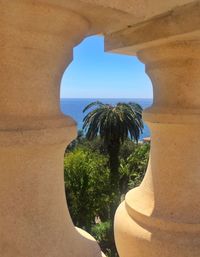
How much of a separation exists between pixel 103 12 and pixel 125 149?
1033 inches

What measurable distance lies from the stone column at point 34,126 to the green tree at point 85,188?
614 inches

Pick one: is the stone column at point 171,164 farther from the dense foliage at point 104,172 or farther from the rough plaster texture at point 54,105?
the dense foliage at point 104,172

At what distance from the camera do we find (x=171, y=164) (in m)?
1.99

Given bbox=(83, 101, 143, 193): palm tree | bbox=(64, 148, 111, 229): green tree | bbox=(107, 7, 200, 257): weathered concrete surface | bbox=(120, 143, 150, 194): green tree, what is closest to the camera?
bbox=(107, 7, 200, 257): weathered concrete surface

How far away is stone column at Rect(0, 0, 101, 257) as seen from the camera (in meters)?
1.18

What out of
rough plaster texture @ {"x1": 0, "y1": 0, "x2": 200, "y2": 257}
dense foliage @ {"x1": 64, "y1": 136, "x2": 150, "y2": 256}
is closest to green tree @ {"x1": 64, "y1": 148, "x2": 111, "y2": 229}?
dense foliage @ {"x1": 64, "y1": 136, "x2": 150, "y2": 256}

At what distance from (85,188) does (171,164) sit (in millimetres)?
15576

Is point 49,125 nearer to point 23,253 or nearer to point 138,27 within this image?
point 23,253

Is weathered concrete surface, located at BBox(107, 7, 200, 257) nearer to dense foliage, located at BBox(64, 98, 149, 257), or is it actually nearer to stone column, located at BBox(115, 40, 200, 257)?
stone column, located at BBox(115, 40, 200, 257)

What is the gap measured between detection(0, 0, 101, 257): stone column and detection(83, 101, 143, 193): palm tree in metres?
17.8

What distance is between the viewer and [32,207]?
1.34 metres

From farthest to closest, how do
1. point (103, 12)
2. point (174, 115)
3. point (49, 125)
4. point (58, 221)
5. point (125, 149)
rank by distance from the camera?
point (125, 149)
point (174, 115)
point (58, 221)
point (49, 125)
point (103, 12)

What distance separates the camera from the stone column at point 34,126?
118cm

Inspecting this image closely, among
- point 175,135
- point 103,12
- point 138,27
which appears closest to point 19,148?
point 103,12
